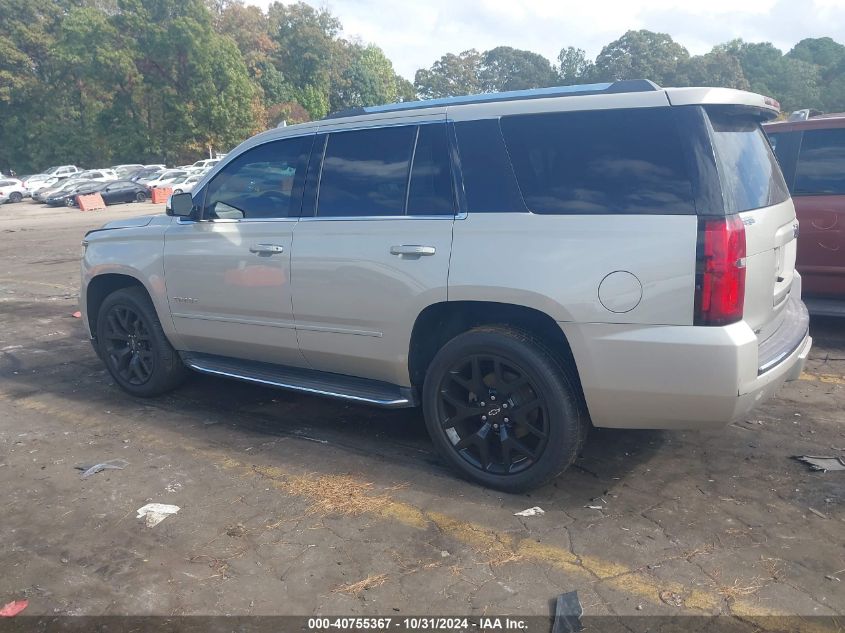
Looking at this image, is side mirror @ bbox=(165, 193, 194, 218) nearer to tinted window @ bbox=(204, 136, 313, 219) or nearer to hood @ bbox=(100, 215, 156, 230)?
tinted window @ bbox=(204, 136, 313, 219)

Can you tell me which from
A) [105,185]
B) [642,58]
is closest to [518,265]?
[105,185]

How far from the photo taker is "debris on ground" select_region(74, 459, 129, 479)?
14.2ft

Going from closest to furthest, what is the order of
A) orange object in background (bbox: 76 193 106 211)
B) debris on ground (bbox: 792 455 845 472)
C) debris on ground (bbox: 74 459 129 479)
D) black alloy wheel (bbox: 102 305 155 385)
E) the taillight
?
1. the taillight
2. debris on ground (bbox: 792 455 845 472)
3. debris on ground (bbox: 74 459 129 479)
4. black alloy wheel (bbox: 102 305 155 385)
5. orange object in background (bbox: 76 193 106 211)

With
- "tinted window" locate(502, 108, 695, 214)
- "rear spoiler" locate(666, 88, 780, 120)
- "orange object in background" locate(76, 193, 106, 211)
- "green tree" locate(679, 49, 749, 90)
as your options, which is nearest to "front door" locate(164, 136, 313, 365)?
"tinted window" locate(502, 108, 695, 214)

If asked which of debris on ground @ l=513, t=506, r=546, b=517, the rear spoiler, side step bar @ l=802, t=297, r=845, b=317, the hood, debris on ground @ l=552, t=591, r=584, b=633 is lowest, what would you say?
debris on ground @ l=552, t=591, r=584, b=633

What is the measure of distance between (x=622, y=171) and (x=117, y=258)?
384 cm

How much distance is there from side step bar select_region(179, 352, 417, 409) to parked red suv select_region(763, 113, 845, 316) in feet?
12.9

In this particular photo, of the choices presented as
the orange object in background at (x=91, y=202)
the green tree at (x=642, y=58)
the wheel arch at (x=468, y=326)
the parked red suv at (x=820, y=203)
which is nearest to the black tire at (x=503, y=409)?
the wheel arch at (x=468, y=326)

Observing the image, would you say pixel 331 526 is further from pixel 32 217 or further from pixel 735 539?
pixel 32 217

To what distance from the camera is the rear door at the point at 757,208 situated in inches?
131

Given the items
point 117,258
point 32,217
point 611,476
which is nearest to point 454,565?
point 611,476

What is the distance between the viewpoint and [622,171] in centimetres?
344

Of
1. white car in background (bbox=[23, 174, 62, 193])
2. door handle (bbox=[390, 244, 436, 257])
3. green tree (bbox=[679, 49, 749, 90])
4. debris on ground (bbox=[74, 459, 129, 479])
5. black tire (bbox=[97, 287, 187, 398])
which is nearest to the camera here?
door handle (bbox=[390, 244, 436, 257])

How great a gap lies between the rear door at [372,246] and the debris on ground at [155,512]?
1.24 m
